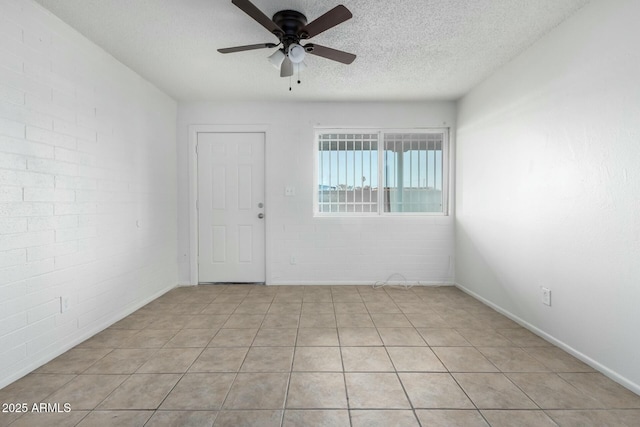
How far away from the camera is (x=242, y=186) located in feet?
13.4

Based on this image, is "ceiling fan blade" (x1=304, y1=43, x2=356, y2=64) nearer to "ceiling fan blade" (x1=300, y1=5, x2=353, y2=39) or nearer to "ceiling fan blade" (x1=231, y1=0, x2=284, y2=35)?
"ceiling fan blade" (x1=300, y1=5, x2=353, y2=39)

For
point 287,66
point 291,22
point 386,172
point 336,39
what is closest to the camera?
point 291,22

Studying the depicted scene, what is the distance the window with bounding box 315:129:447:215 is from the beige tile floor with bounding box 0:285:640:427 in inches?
65.2

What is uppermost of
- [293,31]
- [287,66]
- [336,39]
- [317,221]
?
[336,39]

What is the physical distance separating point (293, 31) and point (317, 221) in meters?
2.40

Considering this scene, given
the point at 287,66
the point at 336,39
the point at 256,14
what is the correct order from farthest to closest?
the point at 336,39 < the point at 287,66 < the point at 256,14

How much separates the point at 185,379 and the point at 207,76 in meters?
2.88

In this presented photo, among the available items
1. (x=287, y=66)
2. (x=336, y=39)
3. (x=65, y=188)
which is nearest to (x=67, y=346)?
(x=65, y=188)

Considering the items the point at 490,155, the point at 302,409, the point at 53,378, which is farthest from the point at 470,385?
the point at 53,378

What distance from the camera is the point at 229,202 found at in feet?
13.4

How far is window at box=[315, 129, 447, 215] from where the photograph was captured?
4148 mm

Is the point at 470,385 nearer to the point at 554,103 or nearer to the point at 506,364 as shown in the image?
the point at 506,364

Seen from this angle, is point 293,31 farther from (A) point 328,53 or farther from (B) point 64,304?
(B) point 64,304

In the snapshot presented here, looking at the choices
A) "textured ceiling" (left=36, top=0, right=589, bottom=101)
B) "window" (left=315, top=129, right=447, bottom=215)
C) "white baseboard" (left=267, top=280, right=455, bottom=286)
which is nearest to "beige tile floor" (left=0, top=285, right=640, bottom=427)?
"white baseboard" (left=267, top=280, right=455, bottom=286)
